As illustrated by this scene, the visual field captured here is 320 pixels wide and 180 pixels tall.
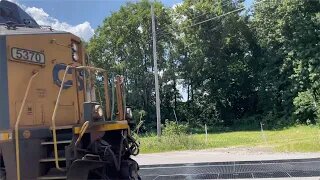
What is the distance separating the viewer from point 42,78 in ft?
21.8

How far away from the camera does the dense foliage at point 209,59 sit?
41281 mm

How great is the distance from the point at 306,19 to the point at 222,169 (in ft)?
95.0

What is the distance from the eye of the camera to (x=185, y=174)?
1075 cm

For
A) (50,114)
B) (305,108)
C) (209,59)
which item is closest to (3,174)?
(50,114)

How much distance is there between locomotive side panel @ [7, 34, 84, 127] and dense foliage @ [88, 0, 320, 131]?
34.0 metres

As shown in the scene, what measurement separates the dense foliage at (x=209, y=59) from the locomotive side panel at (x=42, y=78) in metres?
34.0

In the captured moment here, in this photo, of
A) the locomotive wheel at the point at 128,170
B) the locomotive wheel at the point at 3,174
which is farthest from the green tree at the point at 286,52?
the locomotive wheel at the point at 3,174

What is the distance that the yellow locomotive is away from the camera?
588 cm

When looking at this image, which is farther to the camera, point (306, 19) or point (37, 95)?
point (306, 19)

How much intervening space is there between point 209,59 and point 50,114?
41430mm

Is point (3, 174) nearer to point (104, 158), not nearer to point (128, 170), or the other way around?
point (104, 158)

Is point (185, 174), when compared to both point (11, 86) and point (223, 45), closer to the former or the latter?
point (11, 86)

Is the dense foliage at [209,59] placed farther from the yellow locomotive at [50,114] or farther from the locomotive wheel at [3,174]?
the locomotive wheel at [3,174]

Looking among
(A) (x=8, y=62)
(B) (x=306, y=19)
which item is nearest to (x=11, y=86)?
(A) (x=8, y=62)
